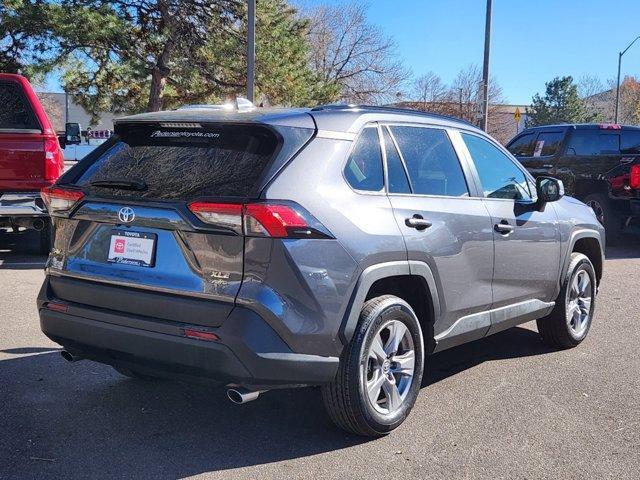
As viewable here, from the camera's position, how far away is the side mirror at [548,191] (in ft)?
16.9

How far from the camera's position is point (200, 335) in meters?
3.27

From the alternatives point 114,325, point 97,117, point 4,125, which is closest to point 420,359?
point 114,325

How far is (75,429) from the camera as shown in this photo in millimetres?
3869

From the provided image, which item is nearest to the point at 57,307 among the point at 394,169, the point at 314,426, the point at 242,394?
the point at 242,394

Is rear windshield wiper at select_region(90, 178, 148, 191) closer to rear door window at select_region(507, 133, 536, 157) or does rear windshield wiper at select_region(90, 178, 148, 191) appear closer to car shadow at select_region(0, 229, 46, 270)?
car shadow at select_region(0, 229, 46, 270)

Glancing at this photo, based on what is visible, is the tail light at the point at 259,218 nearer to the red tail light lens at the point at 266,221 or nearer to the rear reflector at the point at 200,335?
the red tail light lens at the point at 266,221

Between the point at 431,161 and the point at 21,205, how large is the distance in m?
5.87

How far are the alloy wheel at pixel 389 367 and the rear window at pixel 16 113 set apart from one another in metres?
6.40

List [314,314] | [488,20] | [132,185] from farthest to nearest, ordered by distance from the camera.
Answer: [488,20], [132,185], [314,314]

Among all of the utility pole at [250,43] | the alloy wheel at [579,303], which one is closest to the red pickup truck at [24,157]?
the utility pole at [250,43]

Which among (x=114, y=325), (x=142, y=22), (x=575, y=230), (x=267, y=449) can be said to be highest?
(x=142, y=22)

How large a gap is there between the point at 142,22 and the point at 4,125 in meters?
10.8

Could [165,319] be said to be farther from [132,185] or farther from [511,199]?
[511,199]

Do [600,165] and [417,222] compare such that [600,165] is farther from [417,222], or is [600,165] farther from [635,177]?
[417,222]
